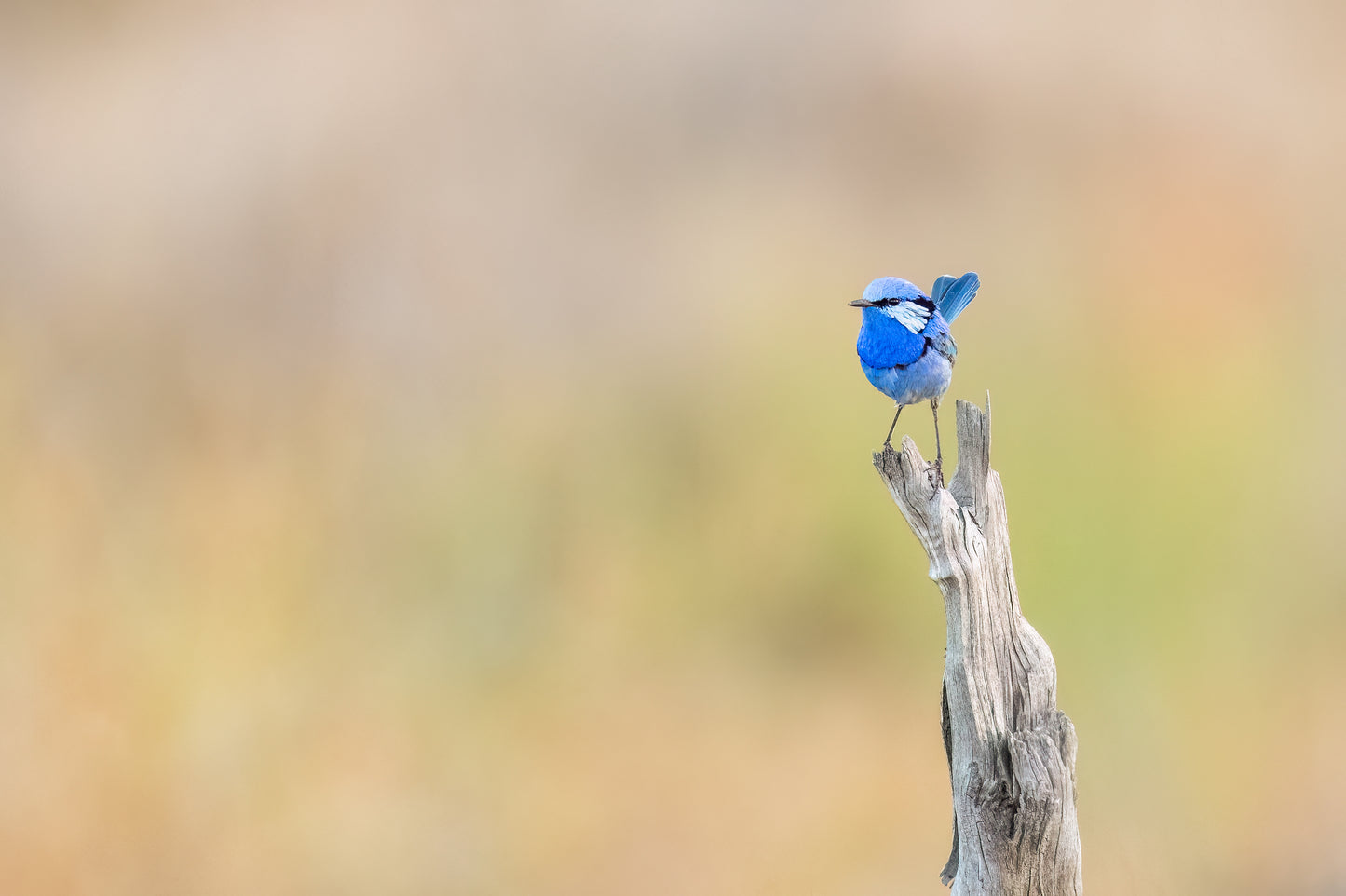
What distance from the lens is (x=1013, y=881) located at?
7.44 feet

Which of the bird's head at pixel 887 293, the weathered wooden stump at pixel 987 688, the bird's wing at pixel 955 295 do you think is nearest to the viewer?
the weathered wooden stump at pixel 987 688

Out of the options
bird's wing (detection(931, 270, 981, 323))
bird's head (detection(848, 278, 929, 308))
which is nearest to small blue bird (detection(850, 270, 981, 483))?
bird's head (detection(848, 278, 929, 308))

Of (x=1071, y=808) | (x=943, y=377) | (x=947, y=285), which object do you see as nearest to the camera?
(x=1071, y=808)

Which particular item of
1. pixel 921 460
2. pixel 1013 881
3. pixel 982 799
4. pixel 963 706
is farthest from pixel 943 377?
pixel 1013 881

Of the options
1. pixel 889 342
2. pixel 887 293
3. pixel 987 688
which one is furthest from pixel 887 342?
pixel 987 688

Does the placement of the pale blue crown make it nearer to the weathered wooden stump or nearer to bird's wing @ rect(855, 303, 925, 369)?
bird's wing @ rect(855, 303, 925, 369)

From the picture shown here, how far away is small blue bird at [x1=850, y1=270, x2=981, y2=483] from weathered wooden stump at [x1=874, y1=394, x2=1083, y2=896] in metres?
0.10

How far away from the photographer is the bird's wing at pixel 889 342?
235cm

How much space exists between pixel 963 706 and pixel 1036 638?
0.77 ft

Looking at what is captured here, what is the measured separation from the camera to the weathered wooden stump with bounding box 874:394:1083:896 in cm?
224

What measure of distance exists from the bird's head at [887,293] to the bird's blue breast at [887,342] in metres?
0.03

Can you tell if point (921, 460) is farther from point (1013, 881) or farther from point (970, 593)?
point (1013, 881)

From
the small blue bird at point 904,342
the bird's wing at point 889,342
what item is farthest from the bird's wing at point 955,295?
the bird's wing at point 889,342

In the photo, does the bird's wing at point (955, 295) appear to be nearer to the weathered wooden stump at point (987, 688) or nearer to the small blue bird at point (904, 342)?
the small blue bird at point (904, 342)
